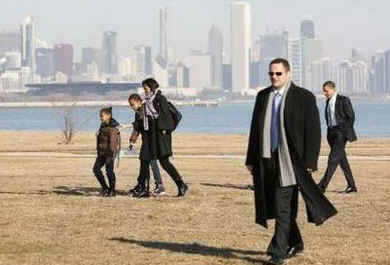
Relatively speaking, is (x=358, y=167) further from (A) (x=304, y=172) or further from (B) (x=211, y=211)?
(A) (x=304, y=172)

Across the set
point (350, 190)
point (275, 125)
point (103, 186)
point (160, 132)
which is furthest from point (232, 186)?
point (275, 125)

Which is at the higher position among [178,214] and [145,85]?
[145,85]

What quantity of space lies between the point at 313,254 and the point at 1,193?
6.85m

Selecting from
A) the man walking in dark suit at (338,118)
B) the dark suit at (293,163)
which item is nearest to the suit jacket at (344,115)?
the man walking in dark suit at (338,118)

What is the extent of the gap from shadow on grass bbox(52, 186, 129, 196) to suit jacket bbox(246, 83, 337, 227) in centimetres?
626

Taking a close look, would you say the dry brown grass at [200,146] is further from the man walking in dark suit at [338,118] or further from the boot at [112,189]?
the boot at [112,189]

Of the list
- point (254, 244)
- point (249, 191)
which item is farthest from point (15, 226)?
point (249, 191)

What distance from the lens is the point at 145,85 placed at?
14016mm

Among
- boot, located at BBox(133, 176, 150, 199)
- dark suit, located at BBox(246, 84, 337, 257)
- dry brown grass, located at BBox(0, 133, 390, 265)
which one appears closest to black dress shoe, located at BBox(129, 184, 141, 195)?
boot, located at BBox(133, 176, 150, 199)

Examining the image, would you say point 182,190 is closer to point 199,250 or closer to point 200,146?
point 199,250

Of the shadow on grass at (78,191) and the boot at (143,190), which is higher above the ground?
the boot at (143,190)

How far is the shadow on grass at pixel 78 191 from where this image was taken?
15.2m

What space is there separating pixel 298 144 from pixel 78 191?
732cm

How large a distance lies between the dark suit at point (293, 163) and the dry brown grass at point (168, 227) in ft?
1.45
